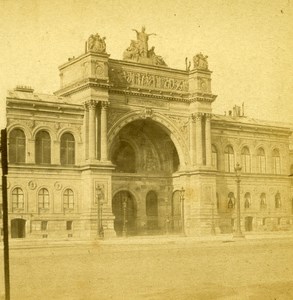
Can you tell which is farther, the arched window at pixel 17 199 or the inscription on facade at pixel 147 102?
the inscription on facade at pixel 147 102

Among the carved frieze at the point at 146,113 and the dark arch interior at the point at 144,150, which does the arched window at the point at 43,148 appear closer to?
the dark arch interior at the point at 144,150

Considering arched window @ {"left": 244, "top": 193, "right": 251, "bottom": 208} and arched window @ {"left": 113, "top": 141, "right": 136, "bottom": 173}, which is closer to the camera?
arched window @ {"left": 113, "top": 141, "right": 136, "bottom": 173}

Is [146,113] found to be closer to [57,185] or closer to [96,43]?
[96,43]

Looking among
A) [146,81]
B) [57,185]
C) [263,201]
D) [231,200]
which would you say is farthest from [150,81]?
[263,201]

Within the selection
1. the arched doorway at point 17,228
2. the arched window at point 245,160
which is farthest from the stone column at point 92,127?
the arched window at point 245,160

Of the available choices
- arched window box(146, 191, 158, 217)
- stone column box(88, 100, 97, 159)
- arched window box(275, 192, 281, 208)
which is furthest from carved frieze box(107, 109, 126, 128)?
arched window box(275, 192, 281, 208)

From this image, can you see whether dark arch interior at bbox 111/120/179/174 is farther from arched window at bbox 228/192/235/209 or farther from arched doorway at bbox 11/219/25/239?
arched doorway at bbox 11/219/25/239
